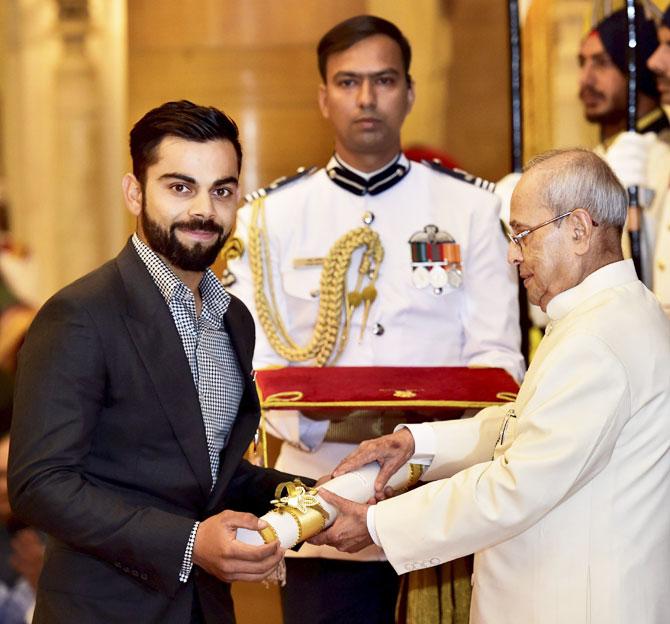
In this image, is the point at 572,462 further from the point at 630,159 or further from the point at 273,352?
the point at 630,159

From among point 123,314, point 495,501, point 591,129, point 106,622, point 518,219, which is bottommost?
point 106,622

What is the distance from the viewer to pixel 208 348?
95.2 inches

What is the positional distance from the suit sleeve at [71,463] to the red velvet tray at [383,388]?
825 millimetres

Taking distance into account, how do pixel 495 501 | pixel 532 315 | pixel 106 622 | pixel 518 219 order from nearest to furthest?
pixel 106 622 → pixel 495 501 → pixel 518 219 → pixel 532 315

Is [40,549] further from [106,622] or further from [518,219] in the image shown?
[518,219]

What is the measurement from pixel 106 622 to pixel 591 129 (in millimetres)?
2898

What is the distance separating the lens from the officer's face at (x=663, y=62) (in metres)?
3.80

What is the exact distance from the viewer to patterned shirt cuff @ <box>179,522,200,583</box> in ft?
7.06

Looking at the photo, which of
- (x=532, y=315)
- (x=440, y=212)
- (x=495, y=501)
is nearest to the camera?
(x=495, y=501)

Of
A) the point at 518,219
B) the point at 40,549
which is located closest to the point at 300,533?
the point at 518,219

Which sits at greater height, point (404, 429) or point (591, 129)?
point (591, 129)

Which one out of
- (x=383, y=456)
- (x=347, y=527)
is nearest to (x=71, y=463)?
(x=347, y=527)

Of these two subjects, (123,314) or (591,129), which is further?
(591,129)

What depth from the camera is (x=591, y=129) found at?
172 inches
